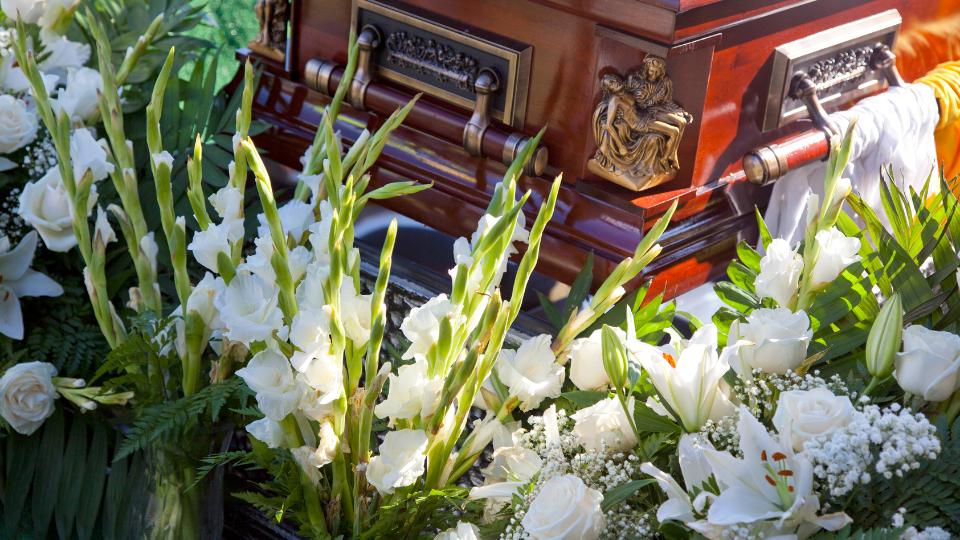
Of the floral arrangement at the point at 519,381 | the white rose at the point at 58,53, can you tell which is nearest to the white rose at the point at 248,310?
the floral arrangement at the point at 519,381

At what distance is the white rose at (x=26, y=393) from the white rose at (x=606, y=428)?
1.59ft

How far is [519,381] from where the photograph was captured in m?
0.68

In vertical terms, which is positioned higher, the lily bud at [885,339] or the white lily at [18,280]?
the lily bud at [885,339]

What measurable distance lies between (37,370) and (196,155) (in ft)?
1.11

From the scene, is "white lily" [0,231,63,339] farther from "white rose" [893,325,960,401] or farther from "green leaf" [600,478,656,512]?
"white rose" [893,325,960,401]

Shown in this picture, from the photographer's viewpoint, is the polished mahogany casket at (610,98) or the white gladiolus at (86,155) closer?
the white gladiolus at (86,155)

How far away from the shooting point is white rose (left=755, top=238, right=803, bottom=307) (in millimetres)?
685

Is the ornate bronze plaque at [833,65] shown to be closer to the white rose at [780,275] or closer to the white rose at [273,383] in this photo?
the white rose at [780,275]

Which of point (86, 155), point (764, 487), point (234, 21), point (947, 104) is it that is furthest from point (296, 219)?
point (234, 21)

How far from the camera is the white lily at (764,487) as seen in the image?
53 centimetres

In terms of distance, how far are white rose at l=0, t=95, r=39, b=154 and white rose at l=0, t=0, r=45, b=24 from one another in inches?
4.4

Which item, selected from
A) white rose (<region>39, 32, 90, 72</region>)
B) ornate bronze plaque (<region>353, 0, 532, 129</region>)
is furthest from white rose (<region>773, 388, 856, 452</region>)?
white rose (<region>39, 32, 90, 72</region>)

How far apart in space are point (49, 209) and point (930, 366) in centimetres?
67

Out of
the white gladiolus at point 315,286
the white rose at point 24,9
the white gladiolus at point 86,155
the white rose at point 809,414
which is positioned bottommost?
the white rose at point 24,9
